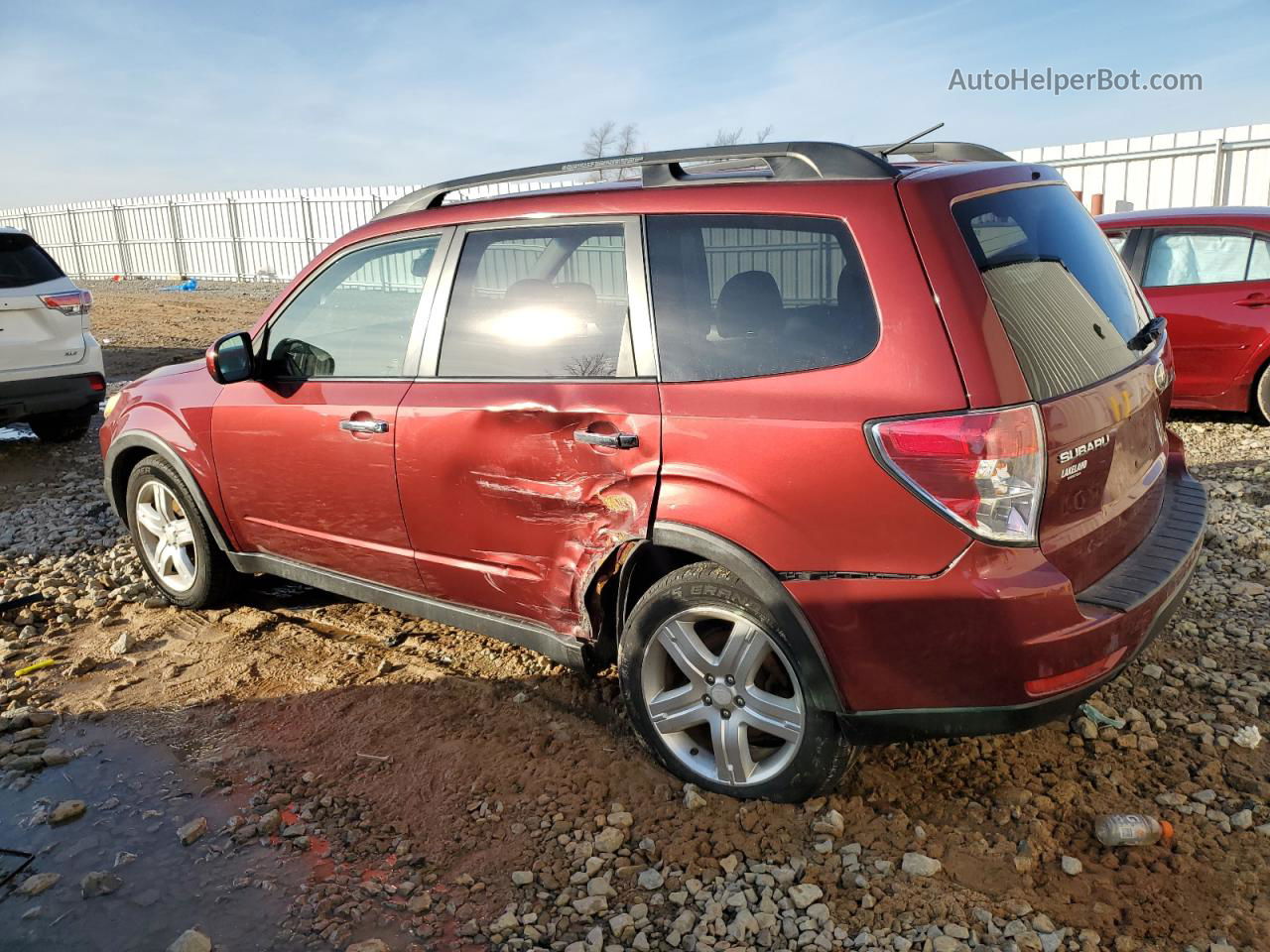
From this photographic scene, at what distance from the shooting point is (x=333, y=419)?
143 inches

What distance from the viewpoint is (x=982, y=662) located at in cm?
240

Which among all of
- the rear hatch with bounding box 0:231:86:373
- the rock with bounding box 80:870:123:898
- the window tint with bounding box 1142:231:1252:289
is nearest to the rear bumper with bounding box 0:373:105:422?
the rear hatch with bounding box 0:231:86:373

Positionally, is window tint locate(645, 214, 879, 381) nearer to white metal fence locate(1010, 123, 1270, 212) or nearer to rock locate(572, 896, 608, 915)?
rock locate(572, 896, 608, 915)

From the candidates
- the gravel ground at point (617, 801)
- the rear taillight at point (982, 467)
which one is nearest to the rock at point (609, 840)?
the gravel ground at point (617, 801)

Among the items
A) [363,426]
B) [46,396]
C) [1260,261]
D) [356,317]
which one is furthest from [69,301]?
[1260,261]

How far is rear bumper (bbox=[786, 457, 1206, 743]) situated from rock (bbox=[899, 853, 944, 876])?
1.15 ft

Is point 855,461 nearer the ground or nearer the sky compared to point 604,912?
nearer the sky

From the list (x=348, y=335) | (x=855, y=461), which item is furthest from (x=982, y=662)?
(x=348, y=335)

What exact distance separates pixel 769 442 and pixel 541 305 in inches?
40.6

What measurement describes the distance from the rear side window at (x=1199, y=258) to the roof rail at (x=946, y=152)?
4.84m

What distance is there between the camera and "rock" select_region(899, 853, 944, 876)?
8.58 ft

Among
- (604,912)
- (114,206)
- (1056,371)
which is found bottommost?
(604,912)

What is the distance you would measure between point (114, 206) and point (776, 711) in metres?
33.1

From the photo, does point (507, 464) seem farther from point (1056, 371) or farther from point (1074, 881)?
point (1074, 881)
